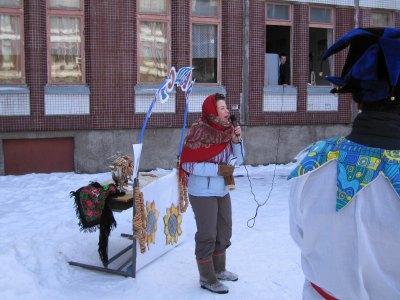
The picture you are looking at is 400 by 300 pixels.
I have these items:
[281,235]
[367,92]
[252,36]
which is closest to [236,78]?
[252,36]

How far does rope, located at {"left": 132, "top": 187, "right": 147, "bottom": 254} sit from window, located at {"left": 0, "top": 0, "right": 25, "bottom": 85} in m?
6.15

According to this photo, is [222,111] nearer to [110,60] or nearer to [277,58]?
[110,60]

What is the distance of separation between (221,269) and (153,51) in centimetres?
673

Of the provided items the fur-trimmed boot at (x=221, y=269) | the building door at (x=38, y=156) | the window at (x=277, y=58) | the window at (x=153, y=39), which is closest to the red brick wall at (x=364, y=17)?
the window at (x=277, y=58)

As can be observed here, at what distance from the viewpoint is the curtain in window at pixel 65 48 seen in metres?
8.70

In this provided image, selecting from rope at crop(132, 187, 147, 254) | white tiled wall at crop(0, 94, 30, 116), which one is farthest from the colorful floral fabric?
white tiled wall at crop(0, 94, 30, 116)

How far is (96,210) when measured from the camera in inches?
151

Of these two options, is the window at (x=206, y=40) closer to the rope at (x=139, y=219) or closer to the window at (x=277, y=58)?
the window at (x=277, y=58)

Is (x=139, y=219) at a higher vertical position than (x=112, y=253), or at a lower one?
higher

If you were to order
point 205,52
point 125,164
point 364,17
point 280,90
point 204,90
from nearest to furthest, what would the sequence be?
point 125,164, point 204,90, point 205,52, point 280,90, point 364,17

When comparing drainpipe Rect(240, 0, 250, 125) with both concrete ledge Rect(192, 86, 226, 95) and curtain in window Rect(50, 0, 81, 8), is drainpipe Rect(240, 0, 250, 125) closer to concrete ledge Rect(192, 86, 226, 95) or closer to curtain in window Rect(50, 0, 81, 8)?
concrete ledge Rect(192, 86, 226, 95)

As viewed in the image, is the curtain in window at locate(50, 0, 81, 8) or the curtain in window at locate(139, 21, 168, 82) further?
the curtain in window at locate(139, 21, 168, 82)

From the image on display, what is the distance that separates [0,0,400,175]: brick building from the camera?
8414 millimetres

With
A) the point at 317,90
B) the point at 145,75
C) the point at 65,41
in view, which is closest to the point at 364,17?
the point at 317,90
